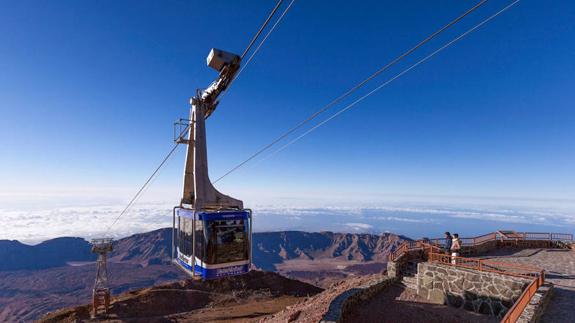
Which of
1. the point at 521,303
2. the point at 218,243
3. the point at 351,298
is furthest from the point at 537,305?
the point at 218,243

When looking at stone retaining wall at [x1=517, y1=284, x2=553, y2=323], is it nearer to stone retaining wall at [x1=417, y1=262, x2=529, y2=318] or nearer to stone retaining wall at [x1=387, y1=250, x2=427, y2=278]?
stone retaining wall at [x1=417, y1=262, x2=529, y2=318]

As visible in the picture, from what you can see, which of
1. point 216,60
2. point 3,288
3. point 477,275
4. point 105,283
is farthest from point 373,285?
point 3,288

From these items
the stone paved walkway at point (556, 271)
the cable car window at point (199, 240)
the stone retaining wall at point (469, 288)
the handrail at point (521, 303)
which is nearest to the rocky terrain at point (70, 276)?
the stone paved walkway at point (556, 271)

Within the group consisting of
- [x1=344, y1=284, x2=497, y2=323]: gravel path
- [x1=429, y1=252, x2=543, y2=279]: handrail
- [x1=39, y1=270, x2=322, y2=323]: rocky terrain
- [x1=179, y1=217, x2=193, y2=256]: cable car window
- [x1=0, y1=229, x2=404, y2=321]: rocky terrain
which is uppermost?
[x1=179, y1=217, x2=193, y2=256]: cable car window

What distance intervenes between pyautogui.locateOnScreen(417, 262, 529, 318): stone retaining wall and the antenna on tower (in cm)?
3434

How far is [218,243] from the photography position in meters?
12.6

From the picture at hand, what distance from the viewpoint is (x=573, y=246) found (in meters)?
22.2

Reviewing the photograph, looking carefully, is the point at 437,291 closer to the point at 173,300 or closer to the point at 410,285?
the point at 410,285

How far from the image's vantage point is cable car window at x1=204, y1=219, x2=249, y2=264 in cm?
1239

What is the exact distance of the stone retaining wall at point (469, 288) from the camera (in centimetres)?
1248

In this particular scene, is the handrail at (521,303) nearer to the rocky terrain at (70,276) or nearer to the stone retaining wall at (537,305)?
the stone retaining wall at (537,305)

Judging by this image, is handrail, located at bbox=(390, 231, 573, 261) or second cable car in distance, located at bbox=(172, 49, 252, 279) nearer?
second cable car in distance, located at bbox=(172, 49, 252, 279)

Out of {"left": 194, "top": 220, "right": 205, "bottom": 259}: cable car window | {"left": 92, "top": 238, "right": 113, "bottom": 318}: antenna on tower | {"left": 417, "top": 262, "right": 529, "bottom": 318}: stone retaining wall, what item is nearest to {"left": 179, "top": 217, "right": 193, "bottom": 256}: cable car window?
{"left": 194, "top": 220, "right": 205, "bottom": 259}: cable car window

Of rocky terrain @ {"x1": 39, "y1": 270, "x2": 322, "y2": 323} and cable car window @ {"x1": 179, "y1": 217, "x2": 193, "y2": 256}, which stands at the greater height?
cable car window @ {"x1": 179, "y1": 217, "x2": 193, "y2": 256}
